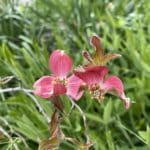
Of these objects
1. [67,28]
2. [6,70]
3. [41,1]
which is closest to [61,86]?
[6,70]

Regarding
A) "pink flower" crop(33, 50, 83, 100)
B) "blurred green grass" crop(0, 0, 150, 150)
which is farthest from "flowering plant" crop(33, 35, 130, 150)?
"blurred green grass" crop(0, 0, 150, 150)

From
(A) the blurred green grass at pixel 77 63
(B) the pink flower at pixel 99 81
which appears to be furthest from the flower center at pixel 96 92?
(A) the blurred green grass at pixel 77 63

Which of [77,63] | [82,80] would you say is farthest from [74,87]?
[77,63]

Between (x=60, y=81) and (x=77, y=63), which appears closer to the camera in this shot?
(x=60, y=81)

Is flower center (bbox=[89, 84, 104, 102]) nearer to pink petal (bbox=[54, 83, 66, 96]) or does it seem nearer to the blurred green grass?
pink petal (bbox=[54, 83, 66, 96])

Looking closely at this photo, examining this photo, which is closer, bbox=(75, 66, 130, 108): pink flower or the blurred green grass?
bbox=(75, 66, 130, 108): pink flower

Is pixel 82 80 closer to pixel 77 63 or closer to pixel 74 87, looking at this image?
pixel 74 87

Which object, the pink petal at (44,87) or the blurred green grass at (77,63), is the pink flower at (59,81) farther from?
the blurred green grass at (77,63)
